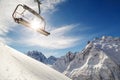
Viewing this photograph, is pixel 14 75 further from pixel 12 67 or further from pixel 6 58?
pixel 6 58

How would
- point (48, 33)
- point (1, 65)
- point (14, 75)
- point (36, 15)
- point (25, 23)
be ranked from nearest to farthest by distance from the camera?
point (25, 23) → point (36, 15) → point (48, 33) → point (14, 75) → point (1, 65)

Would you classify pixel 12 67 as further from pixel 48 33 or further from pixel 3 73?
pixel 48 33

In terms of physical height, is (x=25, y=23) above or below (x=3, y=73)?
above

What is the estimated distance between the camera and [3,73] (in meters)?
16.0

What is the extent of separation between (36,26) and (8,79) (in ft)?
17.3

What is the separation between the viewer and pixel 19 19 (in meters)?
11.1

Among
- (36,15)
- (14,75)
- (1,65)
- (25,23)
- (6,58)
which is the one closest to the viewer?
(25,23)

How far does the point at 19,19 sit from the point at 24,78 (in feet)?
23.8

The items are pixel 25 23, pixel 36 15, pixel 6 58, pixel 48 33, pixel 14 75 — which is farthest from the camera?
pixel 6 58

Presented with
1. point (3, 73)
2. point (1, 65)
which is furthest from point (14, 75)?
point (1, 65)

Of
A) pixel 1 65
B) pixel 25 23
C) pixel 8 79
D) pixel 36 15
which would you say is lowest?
pixel 8 79

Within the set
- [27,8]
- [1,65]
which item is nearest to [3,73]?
[1,65]

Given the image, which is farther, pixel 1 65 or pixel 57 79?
pixel 57 79

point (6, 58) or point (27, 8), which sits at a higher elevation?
point (27, 8)
